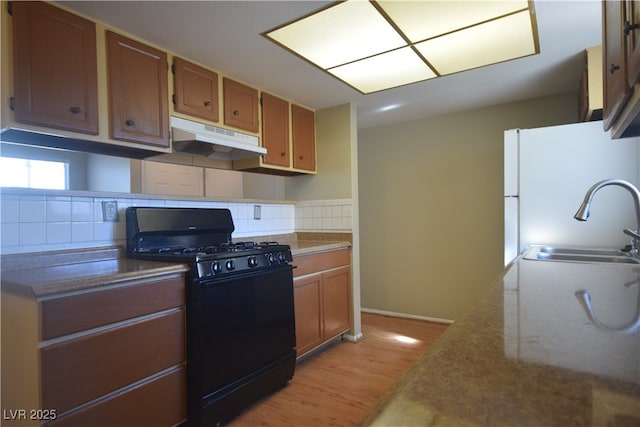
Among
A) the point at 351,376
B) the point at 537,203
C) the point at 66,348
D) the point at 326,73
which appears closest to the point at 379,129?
the point at 326,73

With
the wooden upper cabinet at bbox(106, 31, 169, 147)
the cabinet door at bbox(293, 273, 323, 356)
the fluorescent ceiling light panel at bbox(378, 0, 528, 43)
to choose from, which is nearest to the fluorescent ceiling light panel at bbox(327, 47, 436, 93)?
the fluorescent ceiling light panel at bbox(378, 0, 528, 43)

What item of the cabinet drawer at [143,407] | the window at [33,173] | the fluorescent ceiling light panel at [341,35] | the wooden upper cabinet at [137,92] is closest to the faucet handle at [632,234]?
the fluorescent ceiling light panel at [341,35]

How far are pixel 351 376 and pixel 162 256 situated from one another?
4.86 feet

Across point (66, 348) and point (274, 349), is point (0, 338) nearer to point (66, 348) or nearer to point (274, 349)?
point (66, 348)

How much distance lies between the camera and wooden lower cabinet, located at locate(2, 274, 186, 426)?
3.94 ft

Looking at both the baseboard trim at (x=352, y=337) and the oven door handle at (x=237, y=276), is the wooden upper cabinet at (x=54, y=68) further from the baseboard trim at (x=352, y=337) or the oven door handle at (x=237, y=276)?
the baseboard trim at (x=352, y=337)

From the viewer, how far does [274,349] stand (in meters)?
2.08

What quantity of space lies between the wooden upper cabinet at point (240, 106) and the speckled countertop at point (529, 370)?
6.75ft

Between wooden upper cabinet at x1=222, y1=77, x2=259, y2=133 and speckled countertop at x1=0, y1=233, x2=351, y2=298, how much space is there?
1.13 metres

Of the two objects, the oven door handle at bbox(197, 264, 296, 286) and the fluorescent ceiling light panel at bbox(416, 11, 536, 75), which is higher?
the fluorescent ceiling light panel at bbox(416, 11, 536, 75)

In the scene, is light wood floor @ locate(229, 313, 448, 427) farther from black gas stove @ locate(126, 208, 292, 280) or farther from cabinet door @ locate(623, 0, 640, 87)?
cabinet door @ locate(623, 0, 640, 87)

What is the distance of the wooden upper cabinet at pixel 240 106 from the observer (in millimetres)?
2363

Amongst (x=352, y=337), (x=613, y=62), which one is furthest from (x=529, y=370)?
(x=352, y=337)

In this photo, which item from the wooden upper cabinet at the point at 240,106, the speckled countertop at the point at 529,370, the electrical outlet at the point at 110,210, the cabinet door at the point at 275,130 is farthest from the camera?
the cabinet door at the point at 275,130
